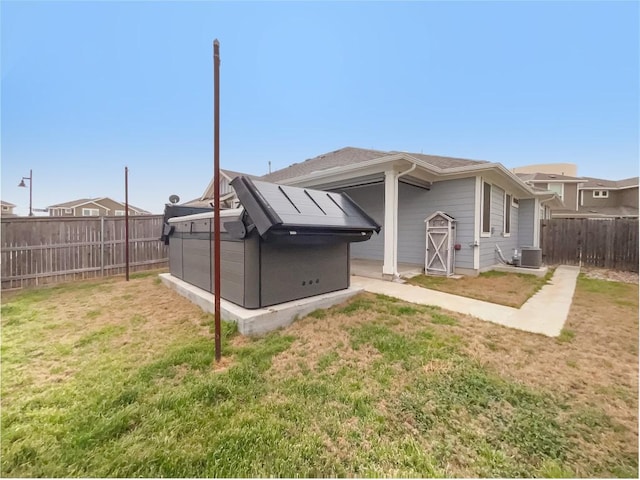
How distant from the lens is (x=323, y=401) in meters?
1.93

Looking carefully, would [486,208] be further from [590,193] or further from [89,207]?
[89,207]

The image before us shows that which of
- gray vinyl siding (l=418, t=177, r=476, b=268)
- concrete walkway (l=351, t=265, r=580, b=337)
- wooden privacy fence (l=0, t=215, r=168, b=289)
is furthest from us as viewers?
gray vinyl siding (l=418, t=177, r=476, b=268)

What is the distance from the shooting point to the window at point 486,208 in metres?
7.34

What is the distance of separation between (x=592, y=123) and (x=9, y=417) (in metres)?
18.8

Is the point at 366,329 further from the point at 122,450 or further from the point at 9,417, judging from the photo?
the point at 9,417

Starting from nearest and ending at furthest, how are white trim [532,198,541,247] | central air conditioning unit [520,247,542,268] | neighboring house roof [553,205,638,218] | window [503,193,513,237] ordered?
1. central air conditioning unit [520,247,542,268]
2. window [503,193,513,237]
3. white trim [532,198,541,247]
4. neighboring house roof [553,205,638,218]

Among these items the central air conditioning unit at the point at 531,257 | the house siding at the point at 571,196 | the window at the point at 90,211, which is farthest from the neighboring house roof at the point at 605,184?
the window at the point at 90,211

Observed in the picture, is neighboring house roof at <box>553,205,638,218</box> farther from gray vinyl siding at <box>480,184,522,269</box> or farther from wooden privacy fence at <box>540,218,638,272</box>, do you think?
gray vinyl siding at <box>480,184,522,269</box>

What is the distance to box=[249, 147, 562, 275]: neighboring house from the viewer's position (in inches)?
247

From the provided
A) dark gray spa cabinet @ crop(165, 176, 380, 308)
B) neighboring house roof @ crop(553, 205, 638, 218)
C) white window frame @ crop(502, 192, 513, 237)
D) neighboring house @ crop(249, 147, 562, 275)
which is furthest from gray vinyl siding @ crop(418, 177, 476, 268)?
neighboring house roof @ crop(553, 205, 638, 218)

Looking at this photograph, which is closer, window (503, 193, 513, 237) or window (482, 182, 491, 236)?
window (482, 182, 491, 236)

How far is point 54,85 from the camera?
23.9ft

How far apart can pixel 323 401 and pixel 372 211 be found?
779cm

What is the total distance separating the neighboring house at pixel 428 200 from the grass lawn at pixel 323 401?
3.70m
